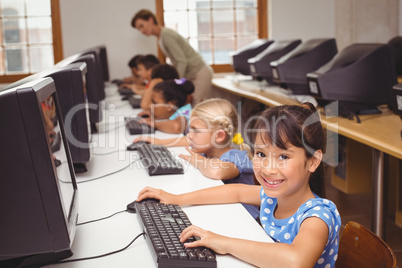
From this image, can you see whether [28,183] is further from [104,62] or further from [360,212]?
[104,62]

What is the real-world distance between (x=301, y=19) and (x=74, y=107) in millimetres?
4708

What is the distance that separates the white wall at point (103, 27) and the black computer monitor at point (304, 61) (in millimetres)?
2708

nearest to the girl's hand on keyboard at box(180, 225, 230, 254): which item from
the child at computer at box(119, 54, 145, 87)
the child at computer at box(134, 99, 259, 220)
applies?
the child at computer at box(134, 99, 259, 220)

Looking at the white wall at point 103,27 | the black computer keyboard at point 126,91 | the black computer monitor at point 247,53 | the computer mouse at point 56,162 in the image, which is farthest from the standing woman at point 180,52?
the computer mouse at point 56,162

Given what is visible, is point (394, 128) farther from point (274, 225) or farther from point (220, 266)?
point (220, 266)

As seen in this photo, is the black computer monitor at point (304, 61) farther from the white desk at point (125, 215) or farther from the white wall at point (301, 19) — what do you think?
the white wall at point (301, 19)

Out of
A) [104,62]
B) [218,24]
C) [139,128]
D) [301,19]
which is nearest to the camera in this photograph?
[139,128]

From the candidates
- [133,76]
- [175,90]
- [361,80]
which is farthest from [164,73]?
[133,76]

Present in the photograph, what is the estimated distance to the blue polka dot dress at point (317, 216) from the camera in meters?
1.13

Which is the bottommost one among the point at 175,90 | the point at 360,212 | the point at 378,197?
the point at 360,212

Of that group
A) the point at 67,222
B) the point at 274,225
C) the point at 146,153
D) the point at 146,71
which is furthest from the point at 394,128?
the point at 146,71

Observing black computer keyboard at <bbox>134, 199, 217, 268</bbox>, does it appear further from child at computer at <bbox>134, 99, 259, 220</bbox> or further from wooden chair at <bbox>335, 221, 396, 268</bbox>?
child at computer at <bbox>134, 99, 259, 220</bbox>

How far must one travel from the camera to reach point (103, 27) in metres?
5.85

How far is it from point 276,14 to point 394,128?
3827 millimetres
